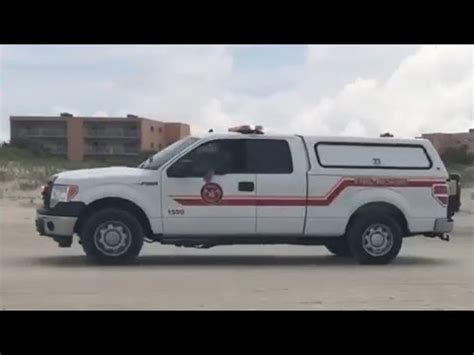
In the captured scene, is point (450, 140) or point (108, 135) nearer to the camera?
point (108, 135)

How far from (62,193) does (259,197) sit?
8.23ft

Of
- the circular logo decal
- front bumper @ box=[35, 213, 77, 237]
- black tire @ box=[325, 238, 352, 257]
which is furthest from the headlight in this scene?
black tire @ box=[325, 238, 352, 257]

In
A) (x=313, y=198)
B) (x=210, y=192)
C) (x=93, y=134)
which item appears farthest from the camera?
(x=93, y=134)

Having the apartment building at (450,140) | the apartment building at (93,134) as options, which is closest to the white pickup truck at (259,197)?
the apartment building at (450,140)

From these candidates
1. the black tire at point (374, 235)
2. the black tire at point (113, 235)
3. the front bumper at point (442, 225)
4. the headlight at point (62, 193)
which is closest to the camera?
the black tire at point (113, 235)

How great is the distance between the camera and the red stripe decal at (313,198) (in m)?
10.9

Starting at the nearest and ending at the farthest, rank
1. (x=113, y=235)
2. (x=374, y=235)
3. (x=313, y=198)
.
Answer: (x=113, y=235)
(x=313, y=198)
(x=374, y=235)

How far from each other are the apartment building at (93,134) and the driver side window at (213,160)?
643 mm

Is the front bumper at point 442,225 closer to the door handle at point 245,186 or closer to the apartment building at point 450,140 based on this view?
the apartment building at point 450,140

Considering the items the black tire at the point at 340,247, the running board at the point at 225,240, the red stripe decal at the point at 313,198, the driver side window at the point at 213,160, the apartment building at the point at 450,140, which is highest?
the apartment building at the point at 450,140

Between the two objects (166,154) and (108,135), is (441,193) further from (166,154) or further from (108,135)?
(108,135)

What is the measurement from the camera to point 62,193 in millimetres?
10828

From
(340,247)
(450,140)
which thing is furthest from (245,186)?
(450,140)
